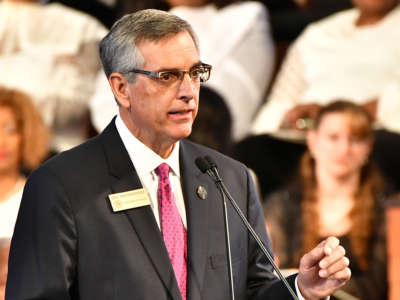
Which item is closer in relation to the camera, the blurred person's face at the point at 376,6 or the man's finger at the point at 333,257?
the man's finger at the point at 333,257

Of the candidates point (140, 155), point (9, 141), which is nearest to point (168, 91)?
point (140, 155)

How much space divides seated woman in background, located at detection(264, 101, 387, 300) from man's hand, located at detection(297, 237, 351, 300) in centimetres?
164

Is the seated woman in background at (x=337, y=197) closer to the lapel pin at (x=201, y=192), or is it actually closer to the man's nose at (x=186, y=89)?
the lapel pin at (x=201, y=192)

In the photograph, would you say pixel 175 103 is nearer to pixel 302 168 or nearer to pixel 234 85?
pixel 302 168

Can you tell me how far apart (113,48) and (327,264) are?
61 cm

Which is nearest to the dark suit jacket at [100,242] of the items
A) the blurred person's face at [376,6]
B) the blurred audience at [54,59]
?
the blurred person's face at [376,6]

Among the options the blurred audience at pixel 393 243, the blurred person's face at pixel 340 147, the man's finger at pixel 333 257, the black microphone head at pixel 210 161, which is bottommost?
the blurred audience at pixel 393 243

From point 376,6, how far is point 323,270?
249 centimetres

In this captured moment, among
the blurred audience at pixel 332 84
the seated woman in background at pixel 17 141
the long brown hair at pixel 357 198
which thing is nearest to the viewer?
the long brown hair at pixel 357 198

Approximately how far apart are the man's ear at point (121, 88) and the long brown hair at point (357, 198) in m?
1.76

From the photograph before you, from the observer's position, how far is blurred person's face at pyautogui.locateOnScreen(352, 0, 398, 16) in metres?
3.89

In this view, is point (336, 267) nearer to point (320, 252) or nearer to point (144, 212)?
point (320, 252)

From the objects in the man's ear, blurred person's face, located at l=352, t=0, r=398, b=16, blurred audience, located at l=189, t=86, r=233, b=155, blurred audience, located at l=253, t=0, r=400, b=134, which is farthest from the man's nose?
blurred person's face, located at l=352, t=0, r=398, b=16

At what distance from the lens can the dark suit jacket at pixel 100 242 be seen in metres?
1.66
